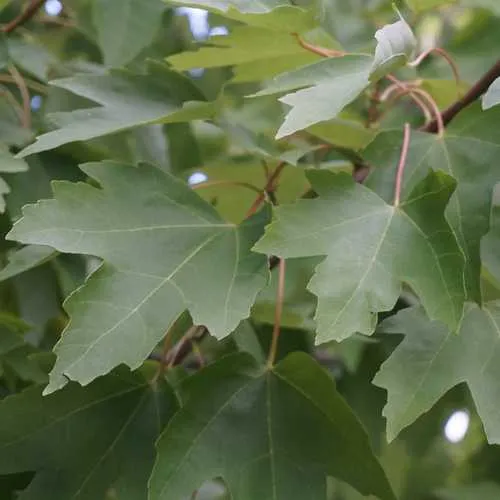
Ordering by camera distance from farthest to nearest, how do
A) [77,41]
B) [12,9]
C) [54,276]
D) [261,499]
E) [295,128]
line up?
[77,41], [12,9], [54,276], [261,499], [295,128]

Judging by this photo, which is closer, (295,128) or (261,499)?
(295,128)

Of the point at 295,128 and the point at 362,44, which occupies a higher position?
the point at 295,128

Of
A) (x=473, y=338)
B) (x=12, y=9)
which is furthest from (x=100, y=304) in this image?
(x=12, y=9)

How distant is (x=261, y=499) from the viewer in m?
0.98

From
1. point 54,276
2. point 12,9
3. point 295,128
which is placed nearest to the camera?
point 295,128

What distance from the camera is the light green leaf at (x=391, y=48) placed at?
917 mm

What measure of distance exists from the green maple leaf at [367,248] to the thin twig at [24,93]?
0.48 meters

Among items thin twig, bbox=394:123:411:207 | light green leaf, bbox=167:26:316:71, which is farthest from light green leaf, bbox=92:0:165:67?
thin twig, bbox=394:123:411:207

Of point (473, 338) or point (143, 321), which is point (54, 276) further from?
point (473, 338)

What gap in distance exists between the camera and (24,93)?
1.35m

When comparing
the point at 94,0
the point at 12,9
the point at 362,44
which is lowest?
the point at 362,44

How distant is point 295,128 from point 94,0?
0.62 m

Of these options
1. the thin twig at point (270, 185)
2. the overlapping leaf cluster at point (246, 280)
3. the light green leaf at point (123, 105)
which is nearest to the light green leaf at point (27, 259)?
the overlapping leaf cluster at point (246, 280)

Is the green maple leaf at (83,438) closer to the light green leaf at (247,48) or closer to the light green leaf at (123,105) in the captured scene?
the light green leaf at (123,105)
